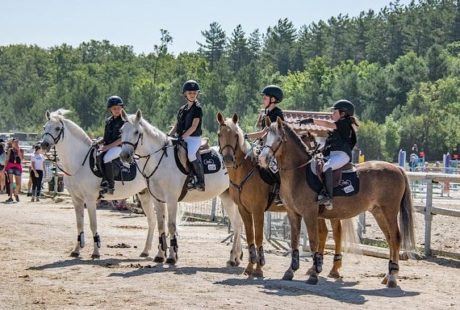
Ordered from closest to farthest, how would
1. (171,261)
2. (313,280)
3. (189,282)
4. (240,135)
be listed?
(189,282), (313,280), (240,135), (171,261)

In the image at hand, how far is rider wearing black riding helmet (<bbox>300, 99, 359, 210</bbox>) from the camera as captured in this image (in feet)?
42.0

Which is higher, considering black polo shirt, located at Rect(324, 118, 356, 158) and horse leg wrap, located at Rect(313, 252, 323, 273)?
black polo shirt, located at Rect(324, 118, 356, 158)

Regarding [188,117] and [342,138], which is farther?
[188,117]

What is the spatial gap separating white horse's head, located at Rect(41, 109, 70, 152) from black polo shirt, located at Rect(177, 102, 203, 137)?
7.54 feet

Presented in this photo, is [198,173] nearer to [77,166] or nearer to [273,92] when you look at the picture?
[273,92]

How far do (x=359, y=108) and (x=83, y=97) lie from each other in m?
37.3

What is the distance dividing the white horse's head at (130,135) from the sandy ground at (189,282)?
1862 mm

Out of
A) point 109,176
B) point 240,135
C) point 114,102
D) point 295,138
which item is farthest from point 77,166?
point 295,138

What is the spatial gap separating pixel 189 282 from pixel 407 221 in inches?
140

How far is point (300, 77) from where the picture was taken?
13475cm

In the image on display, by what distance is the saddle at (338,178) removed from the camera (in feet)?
42.3

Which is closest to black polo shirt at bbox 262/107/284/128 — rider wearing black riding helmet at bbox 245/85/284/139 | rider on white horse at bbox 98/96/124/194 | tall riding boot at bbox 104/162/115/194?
rider wearing black riding helmet at bbox 245/85/284/139

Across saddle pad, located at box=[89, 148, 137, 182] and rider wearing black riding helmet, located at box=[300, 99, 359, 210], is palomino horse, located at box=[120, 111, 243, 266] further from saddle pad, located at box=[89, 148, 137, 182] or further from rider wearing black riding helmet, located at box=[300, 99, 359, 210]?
rider wearing black riding helmet, located at box=[300, 99, 359, 210]

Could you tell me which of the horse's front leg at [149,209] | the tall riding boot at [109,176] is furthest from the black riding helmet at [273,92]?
the horse's front leg at [149,209]
